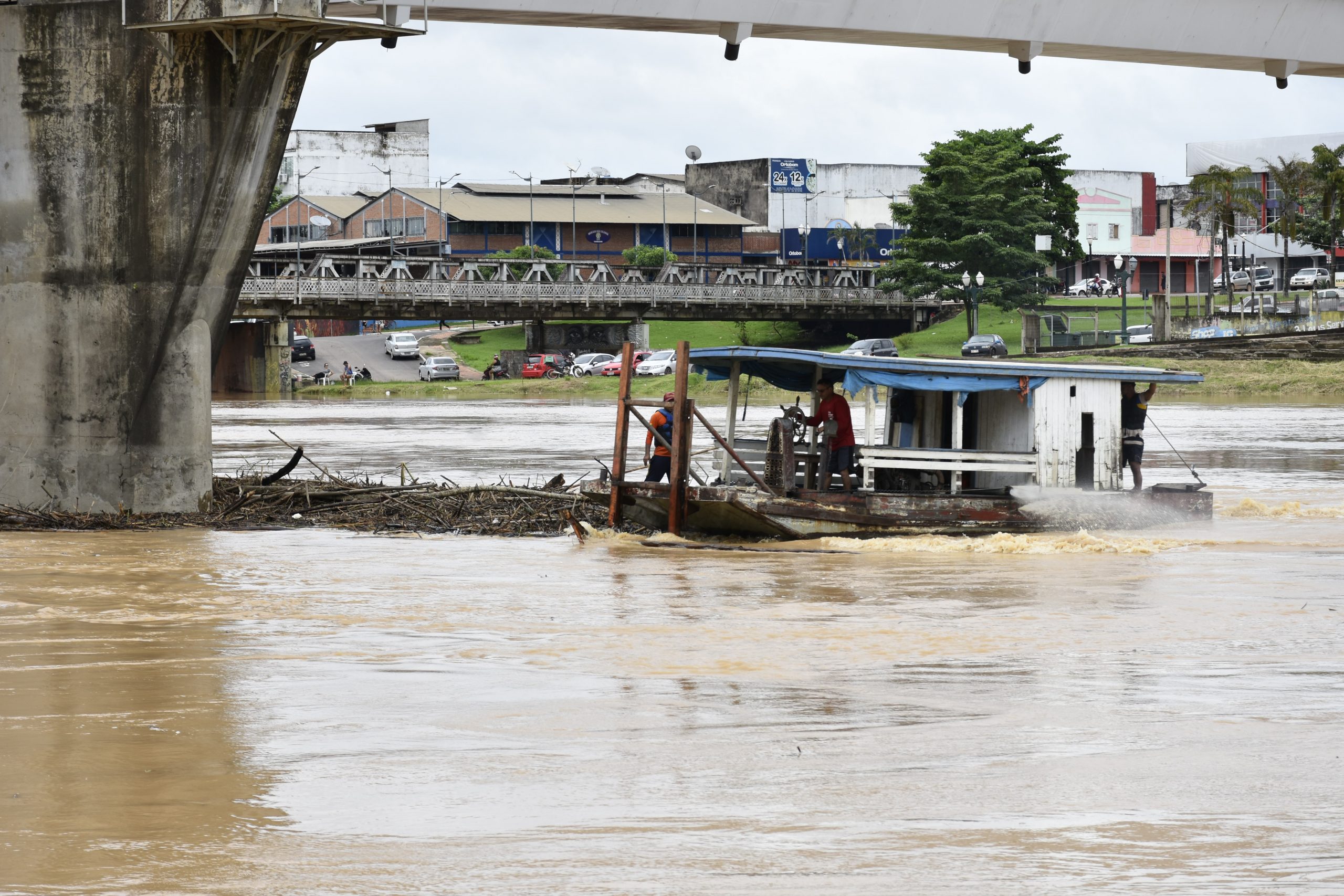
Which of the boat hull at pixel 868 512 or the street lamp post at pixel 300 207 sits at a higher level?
the street lamp post at pixel 300 207

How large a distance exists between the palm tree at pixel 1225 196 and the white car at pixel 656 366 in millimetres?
28735

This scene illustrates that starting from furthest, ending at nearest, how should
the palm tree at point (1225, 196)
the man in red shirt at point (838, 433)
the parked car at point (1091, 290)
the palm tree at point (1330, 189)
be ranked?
the parked car at point (1091, 290)
the palm tree at point (1225, 196)
the palm tree at point (1330, 189)
the man in red shirt at point (838, 433)

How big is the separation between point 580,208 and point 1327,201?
41.5 meters

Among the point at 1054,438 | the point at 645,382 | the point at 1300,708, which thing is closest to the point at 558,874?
the point at 1300,708

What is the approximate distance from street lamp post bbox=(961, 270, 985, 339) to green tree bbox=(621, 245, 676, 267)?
17.8 m

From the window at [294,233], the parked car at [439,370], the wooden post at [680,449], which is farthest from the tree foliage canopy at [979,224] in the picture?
the wooden post at [680,449]

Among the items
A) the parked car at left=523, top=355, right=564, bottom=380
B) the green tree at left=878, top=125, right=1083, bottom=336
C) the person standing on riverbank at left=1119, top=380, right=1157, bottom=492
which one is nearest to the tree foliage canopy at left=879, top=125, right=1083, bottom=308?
the green tree at left=878, top=125, right=1083, bottom=336

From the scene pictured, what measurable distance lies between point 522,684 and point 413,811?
3.06 m

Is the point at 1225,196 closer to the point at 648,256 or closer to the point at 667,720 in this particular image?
the point at 648,256

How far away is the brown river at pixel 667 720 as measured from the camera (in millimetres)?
7062

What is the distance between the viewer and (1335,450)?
109ft

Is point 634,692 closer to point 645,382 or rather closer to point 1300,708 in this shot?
point 1300,708

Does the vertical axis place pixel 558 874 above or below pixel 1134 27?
below

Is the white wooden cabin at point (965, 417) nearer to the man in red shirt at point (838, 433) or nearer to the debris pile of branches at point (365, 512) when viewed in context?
the man in red shirt at point (838, 433)
